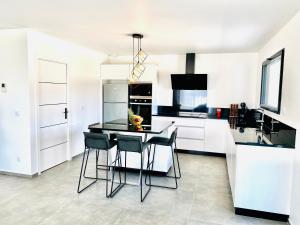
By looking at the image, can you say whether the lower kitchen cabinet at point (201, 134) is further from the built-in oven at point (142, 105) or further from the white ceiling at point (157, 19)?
the white ceiling at point (157, 19)

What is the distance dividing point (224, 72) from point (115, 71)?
8.79 ft

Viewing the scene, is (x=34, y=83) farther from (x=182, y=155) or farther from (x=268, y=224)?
(x=268, y=224)

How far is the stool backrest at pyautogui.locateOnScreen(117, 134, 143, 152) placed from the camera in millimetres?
3160

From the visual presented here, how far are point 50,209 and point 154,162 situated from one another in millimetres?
1809

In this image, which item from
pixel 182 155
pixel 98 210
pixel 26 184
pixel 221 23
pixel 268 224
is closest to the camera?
pixel 268 224

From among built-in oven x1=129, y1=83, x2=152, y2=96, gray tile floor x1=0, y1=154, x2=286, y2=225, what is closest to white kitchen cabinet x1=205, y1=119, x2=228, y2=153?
gray tile floor x1=0, y1=154, x2=286, y2=225

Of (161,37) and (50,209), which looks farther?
(161,37)

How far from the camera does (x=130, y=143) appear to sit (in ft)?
10.6

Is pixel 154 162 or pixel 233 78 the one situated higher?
pixel 233 78

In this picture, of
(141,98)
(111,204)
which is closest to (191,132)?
(141,98)

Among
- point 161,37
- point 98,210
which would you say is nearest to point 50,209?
point 98,210

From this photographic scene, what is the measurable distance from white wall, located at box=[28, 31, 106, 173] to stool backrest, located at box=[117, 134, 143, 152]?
1690mm

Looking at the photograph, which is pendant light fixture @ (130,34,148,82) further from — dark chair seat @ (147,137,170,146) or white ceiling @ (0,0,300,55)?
dark chair seat @ (147,137,170,146)

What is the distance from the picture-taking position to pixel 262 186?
108 inches
